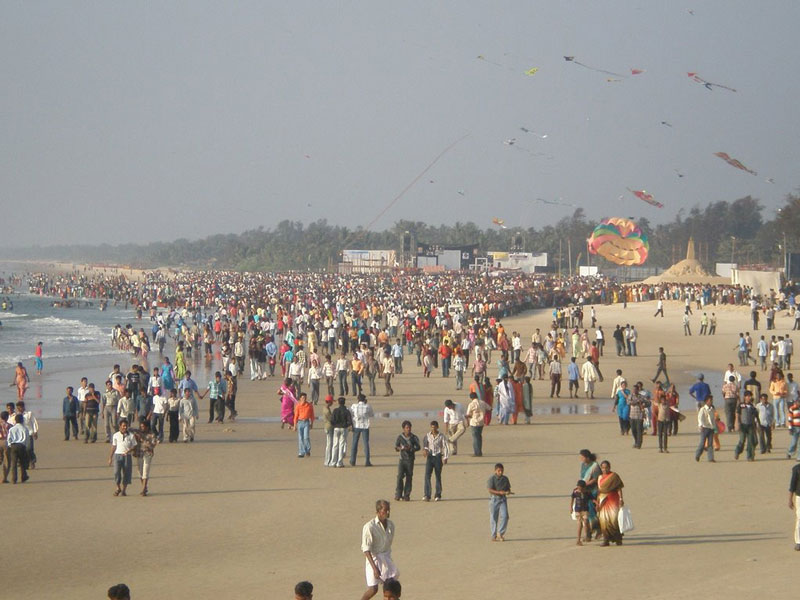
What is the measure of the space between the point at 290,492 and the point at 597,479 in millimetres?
4170

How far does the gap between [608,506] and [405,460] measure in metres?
2.72

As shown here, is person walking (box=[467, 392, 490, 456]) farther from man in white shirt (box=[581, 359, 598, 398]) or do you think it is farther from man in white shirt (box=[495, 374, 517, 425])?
man in white shirt (box=[581, 359, 598, 398])

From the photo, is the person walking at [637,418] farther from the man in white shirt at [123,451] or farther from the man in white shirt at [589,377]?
the man in white shirt at [123,451]

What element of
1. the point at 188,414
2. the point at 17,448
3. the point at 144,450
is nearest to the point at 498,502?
the point at 144,450

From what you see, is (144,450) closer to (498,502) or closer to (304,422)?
(304,422)

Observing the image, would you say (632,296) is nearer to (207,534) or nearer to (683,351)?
(683,351)

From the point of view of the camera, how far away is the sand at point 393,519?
28.7 ft

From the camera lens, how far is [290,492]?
41.3 ft

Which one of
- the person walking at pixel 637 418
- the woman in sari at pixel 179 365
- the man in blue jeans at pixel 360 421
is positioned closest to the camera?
the man in blue jeans at pixel 360 421

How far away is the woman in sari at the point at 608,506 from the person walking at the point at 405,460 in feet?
8.43

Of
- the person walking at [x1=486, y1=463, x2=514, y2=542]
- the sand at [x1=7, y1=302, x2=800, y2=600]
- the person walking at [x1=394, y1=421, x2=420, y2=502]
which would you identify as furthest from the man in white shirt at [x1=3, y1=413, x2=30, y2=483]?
the person walking at [x1=486, y1=463, x2=514, y2=542]

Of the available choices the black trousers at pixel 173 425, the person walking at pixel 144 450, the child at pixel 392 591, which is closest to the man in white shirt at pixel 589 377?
the black trousers at pixel 173 425

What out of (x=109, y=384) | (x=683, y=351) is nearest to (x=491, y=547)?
(x=109, y=384)

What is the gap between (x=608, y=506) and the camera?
9.75 meters
